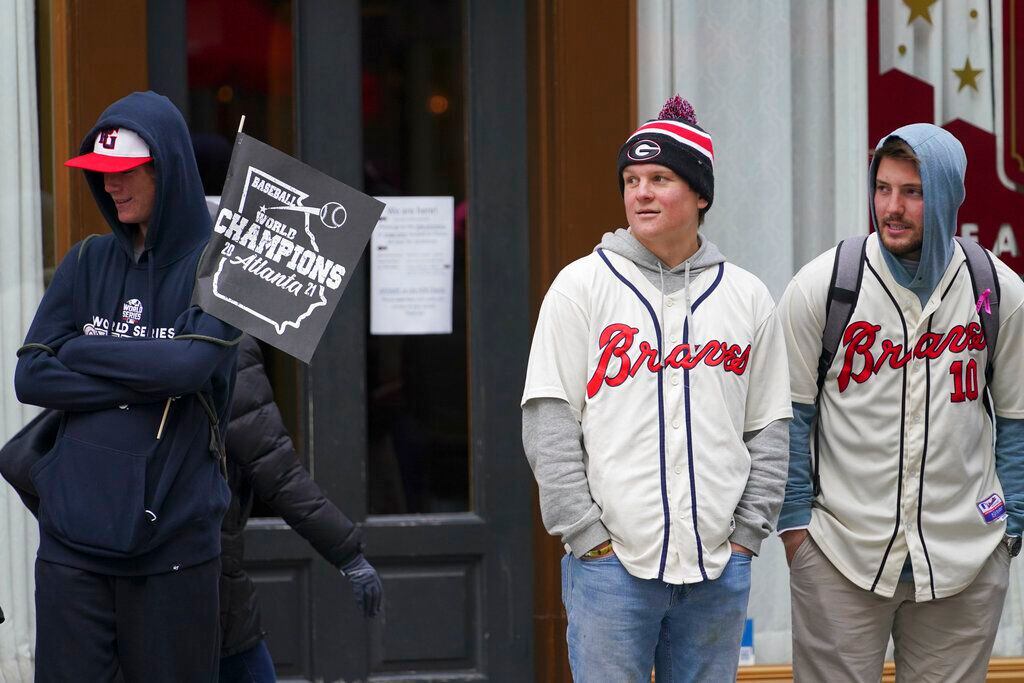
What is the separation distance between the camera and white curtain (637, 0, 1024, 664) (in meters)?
5.30

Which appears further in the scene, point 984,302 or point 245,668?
point 245,668

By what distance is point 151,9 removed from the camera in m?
5.26

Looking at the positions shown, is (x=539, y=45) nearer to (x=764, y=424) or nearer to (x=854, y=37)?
(x=854, y=37)

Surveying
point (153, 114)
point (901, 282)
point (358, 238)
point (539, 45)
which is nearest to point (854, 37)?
point (539, 45)

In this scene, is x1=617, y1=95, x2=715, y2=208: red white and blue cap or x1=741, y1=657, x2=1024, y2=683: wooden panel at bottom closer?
x1=617, y1=95, x2=715, y2=208: red white and blue cap

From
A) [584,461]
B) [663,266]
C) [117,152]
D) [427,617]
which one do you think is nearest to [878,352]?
[663,266]

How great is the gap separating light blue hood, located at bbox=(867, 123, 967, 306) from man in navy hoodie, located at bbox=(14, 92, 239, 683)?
71.6 inches

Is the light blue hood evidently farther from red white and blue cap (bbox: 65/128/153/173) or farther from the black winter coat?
red white and blue cap (bbox: 65/128/153/173)

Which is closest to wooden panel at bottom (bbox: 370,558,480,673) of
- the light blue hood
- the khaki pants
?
the khaki pants

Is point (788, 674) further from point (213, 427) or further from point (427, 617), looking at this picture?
point (213, 427)

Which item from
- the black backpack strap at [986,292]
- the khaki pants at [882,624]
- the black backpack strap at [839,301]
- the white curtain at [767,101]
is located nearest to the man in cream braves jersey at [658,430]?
the black backpack strap at [839,301]

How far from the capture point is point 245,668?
4.25m

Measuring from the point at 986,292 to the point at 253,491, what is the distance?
7.26 ft

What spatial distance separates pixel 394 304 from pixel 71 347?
213 centimetres
